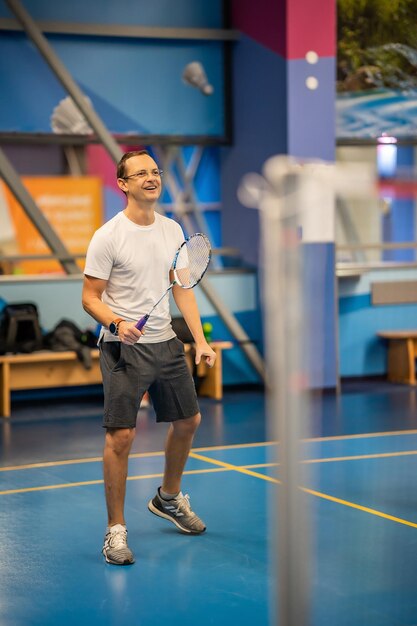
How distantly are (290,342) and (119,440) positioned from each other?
2583 millimetres

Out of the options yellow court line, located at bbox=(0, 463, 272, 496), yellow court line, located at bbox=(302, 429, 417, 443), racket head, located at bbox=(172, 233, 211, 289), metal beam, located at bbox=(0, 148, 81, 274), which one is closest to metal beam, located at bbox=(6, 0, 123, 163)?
metal beam, located at bbox=(0, 148, 81, 274)

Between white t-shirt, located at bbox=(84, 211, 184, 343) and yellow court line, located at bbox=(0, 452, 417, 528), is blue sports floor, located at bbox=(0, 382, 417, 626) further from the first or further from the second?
white t-shirt, located at bbox=(84, 211, 184, 343)

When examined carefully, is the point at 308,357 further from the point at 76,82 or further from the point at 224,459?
the point at 76,82

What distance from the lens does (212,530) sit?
6191 millimetres

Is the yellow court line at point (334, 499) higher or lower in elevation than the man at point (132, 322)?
lower

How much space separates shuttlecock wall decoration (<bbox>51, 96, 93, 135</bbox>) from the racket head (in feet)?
21.3

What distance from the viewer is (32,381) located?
36.1 feet

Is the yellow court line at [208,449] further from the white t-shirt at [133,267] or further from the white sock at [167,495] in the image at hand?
the white t-shirt at [133,267]

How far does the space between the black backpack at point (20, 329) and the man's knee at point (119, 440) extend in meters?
5.30

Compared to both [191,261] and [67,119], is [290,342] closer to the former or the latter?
[191,261]

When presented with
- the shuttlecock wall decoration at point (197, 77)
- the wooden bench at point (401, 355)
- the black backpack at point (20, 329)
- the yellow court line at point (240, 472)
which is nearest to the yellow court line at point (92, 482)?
the yellow court line at point (240, 472)

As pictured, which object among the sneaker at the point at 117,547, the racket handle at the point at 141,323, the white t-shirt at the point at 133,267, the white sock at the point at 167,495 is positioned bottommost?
the sneaker at the point at 117,547

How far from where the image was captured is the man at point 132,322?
18.4ft

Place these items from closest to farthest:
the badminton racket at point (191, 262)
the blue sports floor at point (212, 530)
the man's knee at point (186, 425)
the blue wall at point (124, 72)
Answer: the blue sports floor at point (212, 530), the badminton racket at point (191, 262), the man's knee at point (186, 425), the blue wall at point (124, 72)
